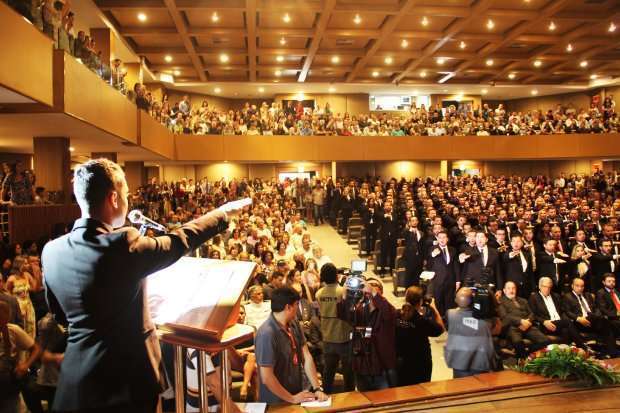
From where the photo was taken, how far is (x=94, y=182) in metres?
1.69

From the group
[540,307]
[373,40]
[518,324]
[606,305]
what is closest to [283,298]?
[518,324]

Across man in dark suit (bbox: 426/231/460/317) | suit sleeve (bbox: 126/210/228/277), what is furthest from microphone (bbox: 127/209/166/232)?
man in dark suit (bbox: 426/231/460/317)

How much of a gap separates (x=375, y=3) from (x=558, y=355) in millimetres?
13018

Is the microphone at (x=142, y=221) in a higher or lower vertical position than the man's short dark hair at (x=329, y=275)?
higher

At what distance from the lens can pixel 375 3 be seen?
15.0 m

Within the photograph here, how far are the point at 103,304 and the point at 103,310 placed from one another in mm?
19

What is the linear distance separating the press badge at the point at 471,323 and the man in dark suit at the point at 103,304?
368 centimetres

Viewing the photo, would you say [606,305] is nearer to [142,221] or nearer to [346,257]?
[346,257]

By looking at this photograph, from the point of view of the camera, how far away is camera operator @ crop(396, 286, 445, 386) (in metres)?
4.82

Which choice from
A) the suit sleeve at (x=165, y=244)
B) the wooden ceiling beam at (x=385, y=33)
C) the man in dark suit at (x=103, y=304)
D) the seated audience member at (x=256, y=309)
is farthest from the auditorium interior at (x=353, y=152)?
the suit sleeve at (x=165, y=244)

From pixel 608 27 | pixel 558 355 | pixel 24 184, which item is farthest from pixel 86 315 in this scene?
pixel 608 27

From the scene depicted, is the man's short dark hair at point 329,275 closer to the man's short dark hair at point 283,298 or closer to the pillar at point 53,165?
the man's short dark hair at point 283,298

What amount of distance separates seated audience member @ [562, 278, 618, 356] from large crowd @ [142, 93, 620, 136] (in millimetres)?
15269

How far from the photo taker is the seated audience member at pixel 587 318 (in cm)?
698
